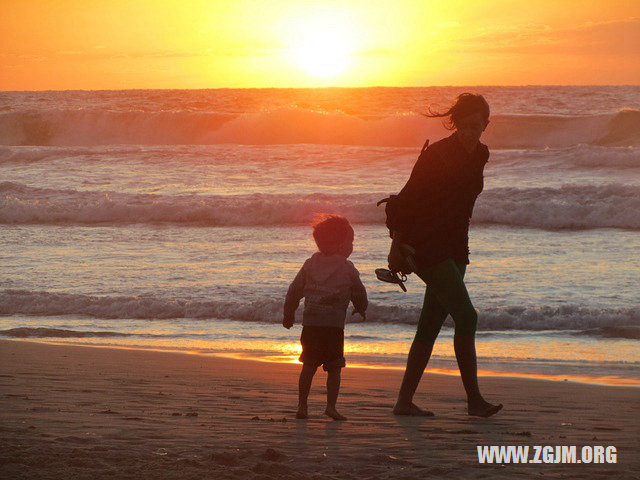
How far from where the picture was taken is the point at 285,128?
4228 cm

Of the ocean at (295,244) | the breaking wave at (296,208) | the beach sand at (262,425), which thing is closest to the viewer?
the beach sand at (262,425)

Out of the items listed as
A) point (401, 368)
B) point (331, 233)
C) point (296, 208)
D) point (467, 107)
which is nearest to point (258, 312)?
point (401, 368)

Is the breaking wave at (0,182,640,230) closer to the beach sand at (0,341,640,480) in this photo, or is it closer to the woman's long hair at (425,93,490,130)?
the beach sand at (0,341,640,480)

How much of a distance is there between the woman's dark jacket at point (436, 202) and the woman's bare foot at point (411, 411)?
759 mm

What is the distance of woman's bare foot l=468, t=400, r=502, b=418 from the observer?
16.6 feet

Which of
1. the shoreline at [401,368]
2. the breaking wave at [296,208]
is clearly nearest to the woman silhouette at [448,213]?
the shoreline at [401,368]

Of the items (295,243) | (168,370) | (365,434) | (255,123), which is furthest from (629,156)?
(365,434)

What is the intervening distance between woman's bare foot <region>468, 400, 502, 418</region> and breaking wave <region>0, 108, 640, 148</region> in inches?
1326

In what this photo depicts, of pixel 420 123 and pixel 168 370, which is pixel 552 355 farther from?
pixel 420 123

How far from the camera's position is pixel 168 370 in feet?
22.6

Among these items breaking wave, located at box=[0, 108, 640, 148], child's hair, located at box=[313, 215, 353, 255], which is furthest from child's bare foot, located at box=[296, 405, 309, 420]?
breaking wave, located at box=[0, 108, 640, 148]

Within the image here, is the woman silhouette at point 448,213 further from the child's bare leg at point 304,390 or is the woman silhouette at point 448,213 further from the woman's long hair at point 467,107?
the child's bare leg at point 304,390

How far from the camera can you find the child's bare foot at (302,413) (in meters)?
4.95

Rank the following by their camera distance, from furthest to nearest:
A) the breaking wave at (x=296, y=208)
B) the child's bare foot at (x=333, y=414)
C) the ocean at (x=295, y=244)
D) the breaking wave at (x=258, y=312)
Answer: the breaking wave at (x=296, y=208)
the breaking wave at (x=258, y=312)
the ocean at (x=295, y=244)
the child's bare foot at (x=333, y=414)
